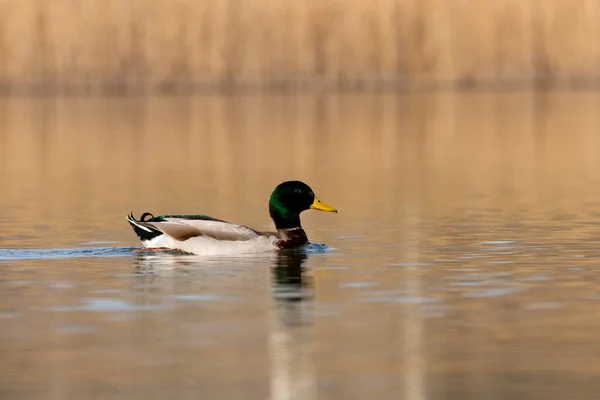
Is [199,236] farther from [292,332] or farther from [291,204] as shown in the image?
[292,332]

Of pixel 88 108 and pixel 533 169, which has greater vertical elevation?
pixel 88 108

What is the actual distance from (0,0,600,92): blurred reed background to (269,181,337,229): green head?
2605 centimetres

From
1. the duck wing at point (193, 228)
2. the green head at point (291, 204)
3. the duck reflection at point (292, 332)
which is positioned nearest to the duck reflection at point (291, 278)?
the duck reflection at point (292, 332)

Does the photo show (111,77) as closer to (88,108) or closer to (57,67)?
(57,67)

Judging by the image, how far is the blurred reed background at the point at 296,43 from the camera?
133 ft

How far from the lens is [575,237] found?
15.2 m

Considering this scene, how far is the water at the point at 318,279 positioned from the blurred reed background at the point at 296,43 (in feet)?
39.8

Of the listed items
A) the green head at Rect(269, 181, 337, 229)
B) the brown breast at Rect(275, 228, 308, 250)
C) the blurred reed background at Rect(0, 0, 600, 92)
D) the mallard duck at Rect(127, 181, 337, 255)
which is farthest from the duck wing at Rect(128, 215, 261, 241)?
the blurred reed background at Rect(0, 0, 600, 92)

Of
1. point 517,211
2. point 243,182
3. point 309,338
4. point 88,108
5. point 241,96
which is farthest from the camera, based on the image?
point 241,96

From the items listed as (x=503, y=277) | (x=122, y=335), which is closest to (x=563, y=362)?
(x=122, y=335)

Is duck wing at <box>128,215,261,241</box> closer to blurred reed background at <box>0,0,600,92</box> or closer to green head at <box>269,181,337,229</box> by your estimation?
green head at <box>269,181,337,229</box>

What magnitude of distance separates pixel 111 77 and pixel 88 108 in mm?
4788

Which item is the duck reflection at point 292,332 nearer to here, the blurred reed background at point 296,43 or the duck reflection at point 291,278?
the duck reflection at point 291,278

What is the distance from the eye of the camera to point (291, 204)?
585 inches
